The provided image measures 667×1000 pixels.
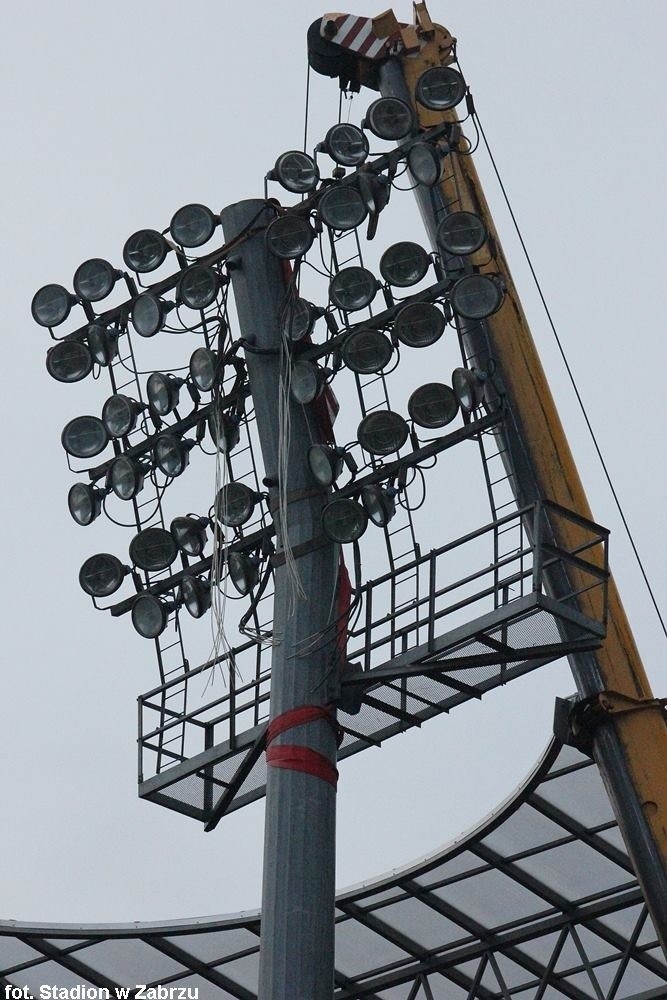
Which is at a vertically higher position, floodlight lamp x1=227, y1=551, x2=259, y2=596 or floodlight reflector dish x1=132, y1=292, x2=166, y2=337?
floodlight reflector dish x1=132, y1=292, x2=166, y2=337

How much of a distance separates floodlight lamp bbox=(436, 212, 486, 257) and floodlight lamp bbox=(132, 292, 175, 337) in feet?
11.9

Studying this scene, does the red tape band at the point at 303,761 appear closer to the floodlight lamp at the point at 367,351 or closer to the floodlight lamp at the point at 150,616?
the floodlight lamp at the point at 150,616

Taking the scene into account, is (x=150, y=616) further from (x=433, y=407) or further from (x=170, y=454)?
(x=433, y=407)

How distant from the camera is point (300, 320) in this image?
19547 mm

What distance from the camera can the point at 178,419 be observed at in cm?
2064

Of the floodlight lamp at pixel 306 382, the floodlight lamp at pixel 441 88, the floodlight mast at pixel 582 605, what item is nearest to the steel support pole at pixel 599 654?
the floodlight mast at pixel 582 605

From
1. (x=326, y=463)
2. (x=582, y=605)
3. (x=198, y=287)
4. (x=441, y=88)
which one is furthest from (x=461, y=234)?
(x=582, y=605)

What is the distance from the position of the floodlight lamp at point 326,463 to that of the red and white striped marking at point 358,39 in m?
6.92

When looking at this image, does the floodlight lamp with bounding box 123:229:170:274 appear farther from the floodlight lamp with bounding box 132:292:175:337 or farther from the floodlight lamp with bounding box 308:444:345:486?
the floodlight lamp with bounding box 308:444:345:486

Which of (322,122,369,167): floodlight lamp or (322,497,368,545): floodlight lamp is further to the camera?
(322,122,369,167): floodlight lamp

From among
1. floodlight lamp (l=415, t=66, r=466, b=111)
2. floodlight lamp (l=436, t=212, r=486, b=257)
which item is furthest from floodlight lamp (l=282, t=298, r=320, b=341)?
floodlight lamp (l=415, t=66, r=466, b=111)

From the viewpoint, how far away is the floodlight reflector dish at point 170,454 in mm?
20375

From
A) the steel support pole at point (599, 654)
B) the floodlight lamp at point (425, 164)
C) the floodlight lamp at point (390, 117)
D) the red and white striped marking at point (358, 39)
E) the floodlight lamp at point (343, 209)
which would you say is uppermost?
the red and white striped marking at point (358, 39)

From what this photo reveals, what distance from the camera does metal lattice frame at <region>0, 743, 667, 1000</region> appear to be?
83.7 ft
